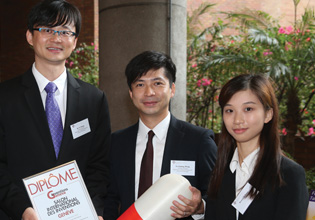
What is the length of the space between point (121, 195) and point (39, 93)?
2.52 ft

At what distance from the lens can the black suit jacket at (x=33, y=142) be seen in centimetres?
198

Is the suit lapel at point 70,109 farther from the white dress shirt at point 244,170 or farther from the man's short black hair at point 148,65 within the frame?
the white dress shirt at point 244,170

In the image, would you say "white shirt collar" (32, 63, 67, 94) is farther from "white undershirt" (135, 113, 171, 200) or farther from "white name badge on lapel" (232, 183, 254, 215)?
"white name badge on lapel" (232, 183, 254, 215)

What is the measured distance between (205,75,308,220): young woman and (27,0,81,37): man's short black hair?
3.29ft

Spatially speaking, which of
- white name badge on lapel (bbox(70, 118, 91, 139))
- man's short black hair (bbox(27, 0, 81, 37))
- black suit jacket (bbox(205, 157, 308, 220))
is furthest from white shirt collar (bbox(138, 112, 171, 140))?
man's short black hair (bbox(27, 0, 81, 37))

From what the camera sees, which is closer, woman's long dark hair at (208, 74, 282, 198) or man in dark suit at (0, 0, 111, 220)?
woman's long dark hair at (208, 74, 282, 198)

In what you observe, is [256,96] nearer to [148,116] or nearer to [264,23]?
[148,116]

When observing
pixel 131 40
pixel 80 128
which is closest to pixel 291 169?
pixel 80 128

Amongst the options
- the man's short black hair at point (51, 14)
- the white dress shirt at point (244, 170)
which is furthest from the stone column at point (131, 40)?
the white dress shirt at point (244, 170)

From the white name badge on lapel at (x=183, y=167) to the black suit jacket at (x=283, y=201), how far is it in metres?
0.33

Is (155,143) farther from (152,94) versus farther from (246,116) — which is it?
(246,116)

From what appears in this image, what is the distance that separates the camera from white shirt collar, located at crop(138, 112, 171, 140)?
2283 millimetres

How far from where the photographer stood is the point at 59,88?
7.15 feet

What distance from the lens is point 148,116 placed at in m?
2.27
